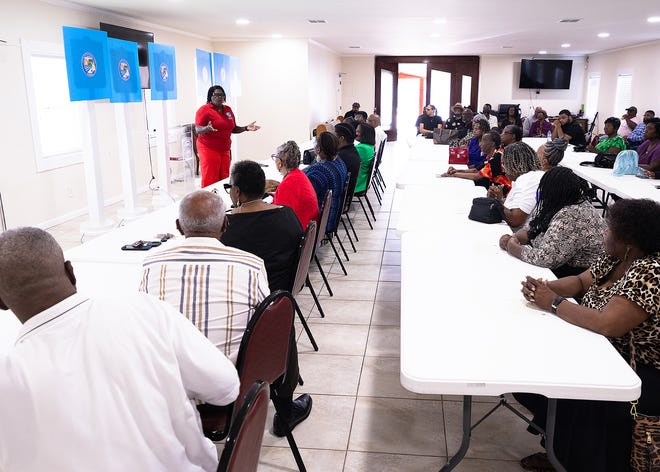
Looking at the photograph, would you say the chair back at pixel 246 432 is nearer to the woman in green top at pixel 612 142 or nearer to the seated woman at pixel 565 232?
the seated woman at pixel 565 232

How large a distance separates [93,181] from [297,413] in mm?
4125

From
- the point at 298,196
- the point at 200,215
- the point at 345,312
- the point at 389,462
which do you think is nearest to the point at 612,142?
the point at 345,312

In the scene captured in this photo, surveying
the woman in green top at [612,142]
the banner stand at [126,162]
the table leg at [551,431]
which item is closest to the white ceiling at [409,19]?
the banner stand at [126,162]

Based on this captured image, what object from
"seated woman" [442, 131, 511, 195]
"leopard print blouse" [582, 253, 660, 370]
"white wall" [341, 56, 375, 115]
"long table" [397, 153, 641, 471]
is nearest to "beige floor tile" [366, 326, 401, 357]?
"long table" [397, 153, 641, 471]

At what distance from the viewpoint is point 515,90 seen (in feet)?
52.9

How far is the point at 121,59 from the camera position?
5578 millimetres

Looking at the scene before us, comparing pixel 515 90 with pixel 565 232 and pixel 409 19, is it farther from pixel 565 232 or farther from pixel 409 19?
pixel 565 232

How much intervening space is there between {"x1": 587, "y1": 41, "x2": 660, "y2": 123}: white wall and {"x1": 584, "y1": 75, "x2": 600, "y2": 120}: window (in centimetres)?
22

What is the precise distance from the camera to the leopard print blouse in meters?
1.79

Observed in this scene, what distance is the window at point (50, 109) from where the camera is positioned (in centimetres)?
590

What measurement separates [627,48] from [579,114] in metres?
3.33

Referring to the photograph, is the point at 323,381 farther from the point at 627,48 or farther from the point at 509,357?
the point at 627,48

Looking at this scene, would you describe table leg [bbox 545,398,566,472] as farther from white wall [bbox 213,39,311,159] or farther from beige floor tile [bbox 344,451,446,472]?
white wall [bbox 213,39,311,159]

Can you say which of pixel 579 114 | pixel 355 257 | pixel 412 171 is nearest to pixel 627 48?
pixel 579 114
